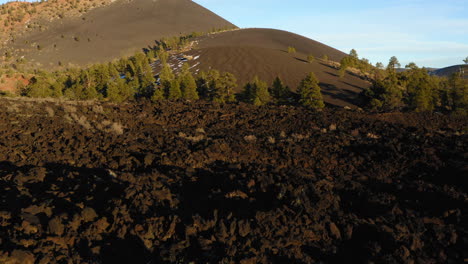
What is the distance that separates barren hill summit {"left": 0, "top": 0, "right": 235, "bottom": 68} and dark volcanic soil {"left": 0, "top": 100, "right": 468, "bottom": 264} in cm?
10558

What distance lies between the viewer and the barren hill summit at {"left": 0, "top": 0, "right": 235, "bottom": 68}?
10562 centimetres

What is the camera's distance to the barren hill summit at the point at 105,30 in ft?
347

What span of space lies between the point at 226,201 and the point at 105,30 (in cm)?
14894

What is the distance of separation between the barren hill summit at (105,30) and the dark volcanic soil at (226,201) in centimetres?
10558

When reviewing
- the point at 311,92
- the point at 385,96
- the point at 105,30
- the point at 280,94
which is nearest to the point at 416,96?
the point at 385,96

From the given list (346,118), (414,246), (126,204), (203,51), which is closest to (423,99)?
(346,118)

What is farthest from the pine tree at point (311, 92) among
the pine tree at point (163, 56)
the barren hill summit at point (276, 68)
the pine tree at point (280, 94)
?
the pine tree at point (163, 56)

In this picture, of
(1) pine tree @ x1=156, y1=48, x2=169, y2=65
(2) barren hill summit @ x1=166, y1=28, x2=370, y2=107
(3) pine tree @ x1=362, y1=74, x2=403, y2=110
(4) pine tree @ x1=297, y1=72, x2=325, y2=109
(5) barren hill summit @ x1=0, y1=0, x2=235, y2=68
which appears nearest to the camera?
(3) pine tree @ x1=362, y1=74, x2=403, y2=110

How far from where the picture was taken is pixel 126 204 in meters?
6.79

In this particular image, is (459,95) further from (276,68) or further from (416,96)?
(276,68)

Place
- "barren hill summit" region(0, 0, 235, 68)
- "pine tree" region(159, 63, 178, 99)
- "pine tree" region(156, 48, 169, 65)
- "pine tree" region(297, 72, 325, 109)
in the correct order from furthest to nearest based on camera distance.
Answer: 1. "barren hill summit" region(0, 0, 235, 68)
2. "pine tree" region(156, 48, 169, 65)
3. "pine tree" region(159, 63, 178, 99)
4. "pine tree" region(297, 72, 325, 109)

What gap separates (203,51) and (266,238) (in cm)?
8236

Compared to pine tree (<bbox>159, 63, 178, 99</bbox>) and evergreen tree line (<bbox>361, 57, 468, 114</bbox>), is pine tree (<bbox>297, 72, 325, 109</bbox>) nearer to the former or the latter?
evergreen tree line (<bbox>361, 57, 468, 114</bbox>)

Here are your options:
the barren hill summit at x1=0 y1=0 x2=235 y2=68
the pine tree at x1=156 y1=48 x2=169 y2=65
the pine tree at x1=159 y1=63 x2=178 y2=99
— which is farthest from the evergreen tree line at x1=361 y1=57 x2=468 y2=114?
the barren hill summit at x1=0 y1=0 x2=235 y2=68
